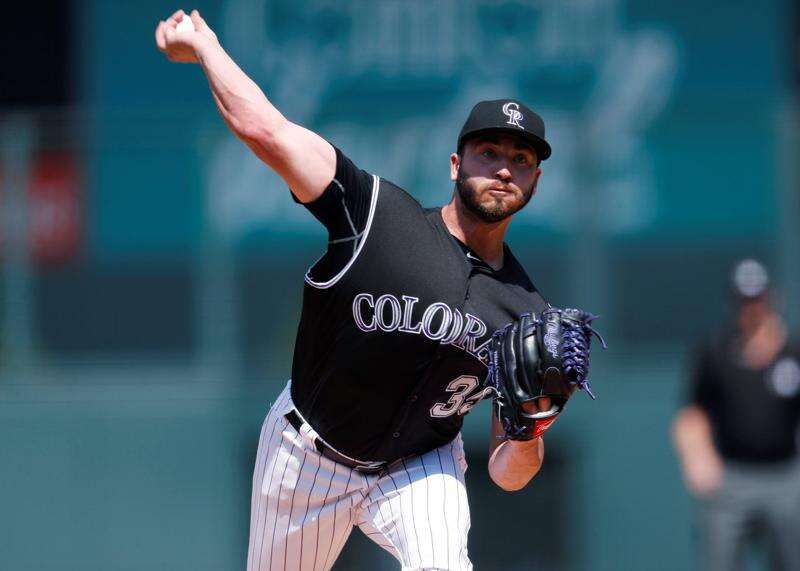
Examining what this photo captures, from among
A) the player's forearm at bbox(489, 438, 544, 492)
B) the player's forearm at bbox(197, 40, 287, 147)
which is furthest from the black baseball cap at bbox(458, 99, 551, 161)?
the player's forearm at bbox(489, 438, 544, 492)

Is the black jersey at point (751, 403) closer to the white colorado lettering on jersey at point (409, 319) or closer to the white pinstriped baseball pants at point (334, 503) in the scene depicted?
the white pinstriped baseball pants at point (334, 503)

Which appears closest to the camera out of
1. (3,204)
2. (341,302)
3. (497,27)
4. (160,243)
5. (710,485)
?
(341,302)

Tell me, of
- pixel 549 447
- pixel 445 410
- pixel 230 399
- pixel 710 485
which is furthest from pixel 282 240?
pixel 445 410

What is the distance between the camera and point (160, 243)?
10.4 meters

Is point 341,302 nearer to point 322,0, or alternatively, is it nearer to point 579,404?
point 579,404

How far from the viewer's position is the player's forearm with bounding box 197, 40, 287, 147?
4.07m

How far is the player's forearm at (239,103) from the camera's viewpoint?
4066mm

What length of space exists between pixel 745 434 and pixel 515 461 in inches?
142

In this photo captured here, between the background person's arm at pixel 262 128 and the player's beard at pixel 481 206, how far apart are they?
1.45ft

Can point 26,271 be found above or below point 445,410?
above

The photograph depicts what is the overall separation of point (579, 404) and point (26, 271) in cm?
341

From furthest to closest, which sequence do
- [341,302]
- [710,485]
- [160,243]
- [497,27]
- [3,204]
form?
1. [497,27]
2. [160,243]
3. [3,204]
4. [710,485]
5. [341,302]

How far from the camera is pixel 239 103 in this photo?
4098mm

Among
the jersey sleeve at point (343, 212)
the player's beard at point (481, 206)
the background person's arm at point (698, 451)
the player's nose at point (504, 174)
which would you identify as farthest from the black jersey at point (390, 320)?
the background person's arm at point (698, 451)
